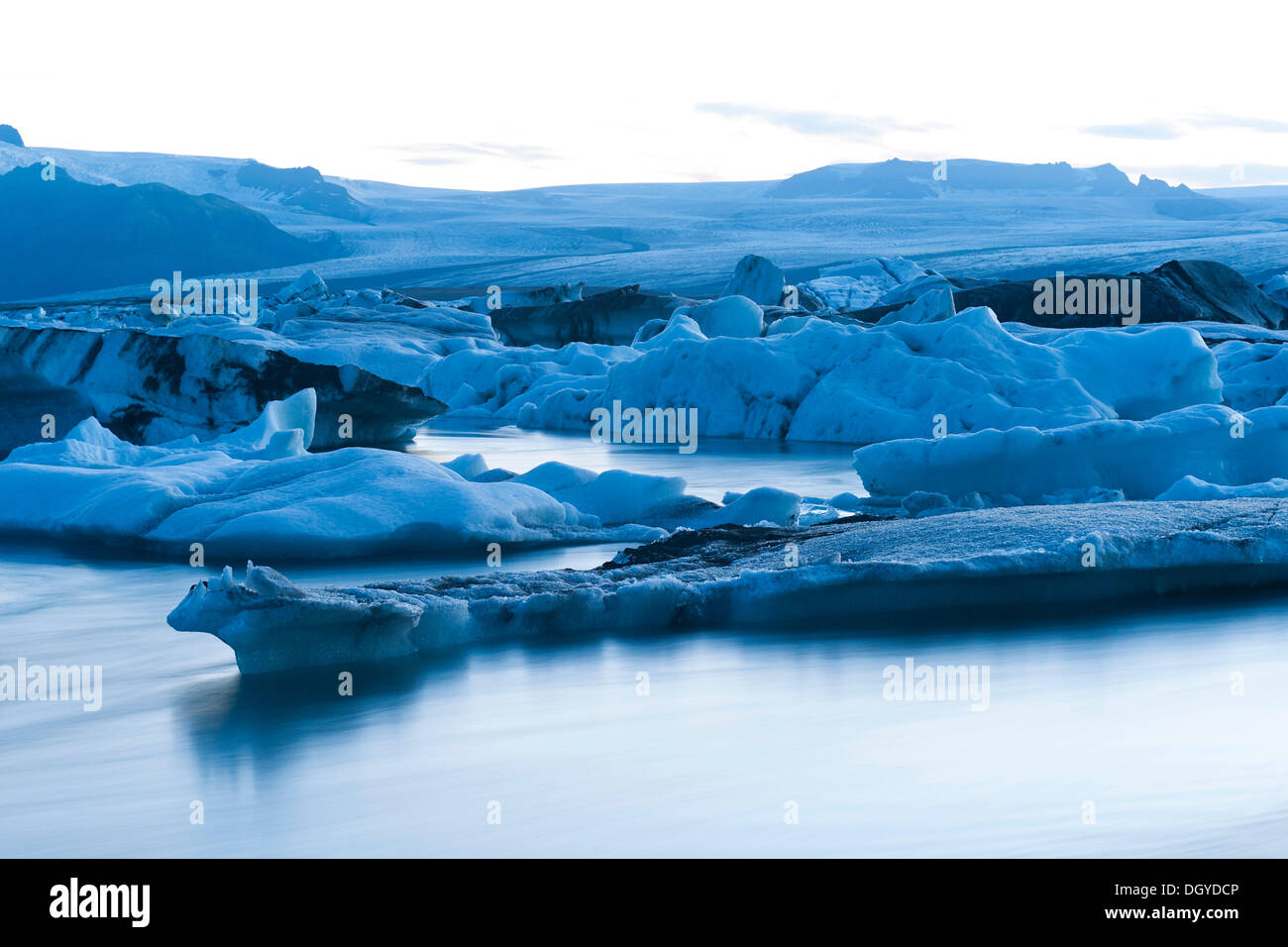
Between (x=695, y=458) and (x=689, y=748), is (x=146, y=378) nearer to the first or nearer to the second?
(x=695, y=458)

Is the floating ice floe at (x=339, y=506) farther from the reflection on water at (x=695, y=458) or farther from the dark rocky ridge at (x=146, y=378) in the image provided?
the dark rocky ridge at (x=146, y=378)

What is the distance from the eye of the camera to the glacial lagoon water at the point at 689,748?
10.8 ft

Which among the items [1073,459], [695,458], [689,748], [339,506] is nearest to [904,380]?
[695,458]

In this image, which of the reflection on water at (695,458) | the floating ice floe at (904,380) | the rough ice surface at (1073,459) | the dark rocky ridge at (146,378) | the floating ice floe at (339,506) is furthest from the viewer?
the floating ice floe at (904,380)

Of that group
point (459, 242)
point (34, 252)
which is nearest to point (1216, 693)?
point (459, 242)

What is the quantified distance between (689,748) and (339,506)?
3.79 m

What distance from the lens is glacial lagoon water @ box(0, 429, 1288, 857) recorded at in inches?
129

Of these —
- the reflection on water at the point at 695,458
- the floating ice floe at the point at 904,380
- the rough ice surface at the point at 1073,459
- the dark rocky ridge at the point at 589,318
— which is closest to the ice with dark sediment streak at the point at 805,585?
the rough ice surface at the point at 1073,459

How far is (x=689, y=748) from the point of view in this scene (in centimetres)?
400

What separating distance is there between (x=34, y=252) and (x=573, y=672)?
198ft

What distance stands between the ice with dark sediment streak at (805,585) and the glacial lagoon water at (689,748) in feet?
0.47

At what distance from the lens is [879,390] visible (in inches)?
580

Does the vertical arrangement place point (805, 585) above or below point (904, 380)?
below
